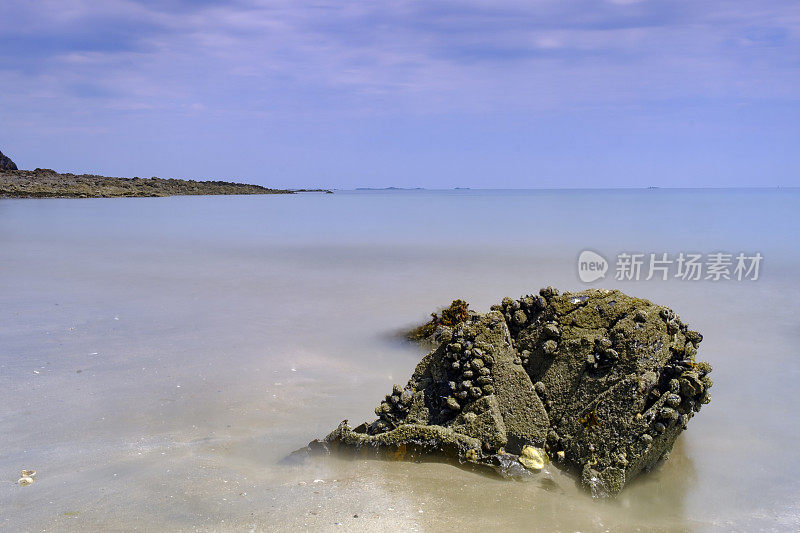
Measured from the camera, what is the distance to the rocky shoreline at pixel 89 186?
57.6 m

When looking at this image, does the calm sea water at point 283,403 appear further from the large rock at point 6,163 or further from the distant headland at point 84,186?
the large rock at point 6,163

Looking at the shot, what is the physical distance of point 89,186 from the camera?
67062mm

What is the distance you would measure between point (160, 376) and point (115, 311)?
3.78 metres

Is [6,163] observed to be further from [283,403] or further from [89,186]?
[283,403]

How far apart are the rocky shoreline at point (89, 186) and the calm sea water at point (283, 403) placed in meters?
49.6

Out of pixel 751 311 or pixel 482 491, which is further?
pixel 751 311

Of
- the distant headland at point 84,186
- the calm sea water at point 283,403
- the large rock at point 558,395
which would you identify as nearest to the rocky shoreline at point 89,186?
the distant headland at point 84,186

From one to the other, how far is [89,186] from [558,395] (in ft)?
235

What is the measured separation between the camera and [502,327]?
194 inches

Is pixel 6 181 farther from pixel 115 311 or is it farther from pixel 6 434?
pixel 6 434

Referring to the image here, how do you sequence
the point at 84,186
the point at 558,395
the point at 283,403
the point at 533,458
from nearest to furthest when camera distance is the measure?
the point at 533,458
the point at 558,395
the point at 283,403
the point at 84,186

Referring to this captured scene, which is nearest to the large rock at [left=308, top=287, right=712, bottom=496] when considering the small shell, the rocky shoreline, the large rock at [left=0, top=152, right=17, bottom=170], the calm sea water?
the small shell

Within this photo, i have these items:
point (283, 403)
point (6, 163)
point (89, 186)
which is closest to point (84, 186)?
point (89, 186)

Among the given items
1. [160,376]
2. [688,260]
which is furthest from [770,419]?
[688,260]
